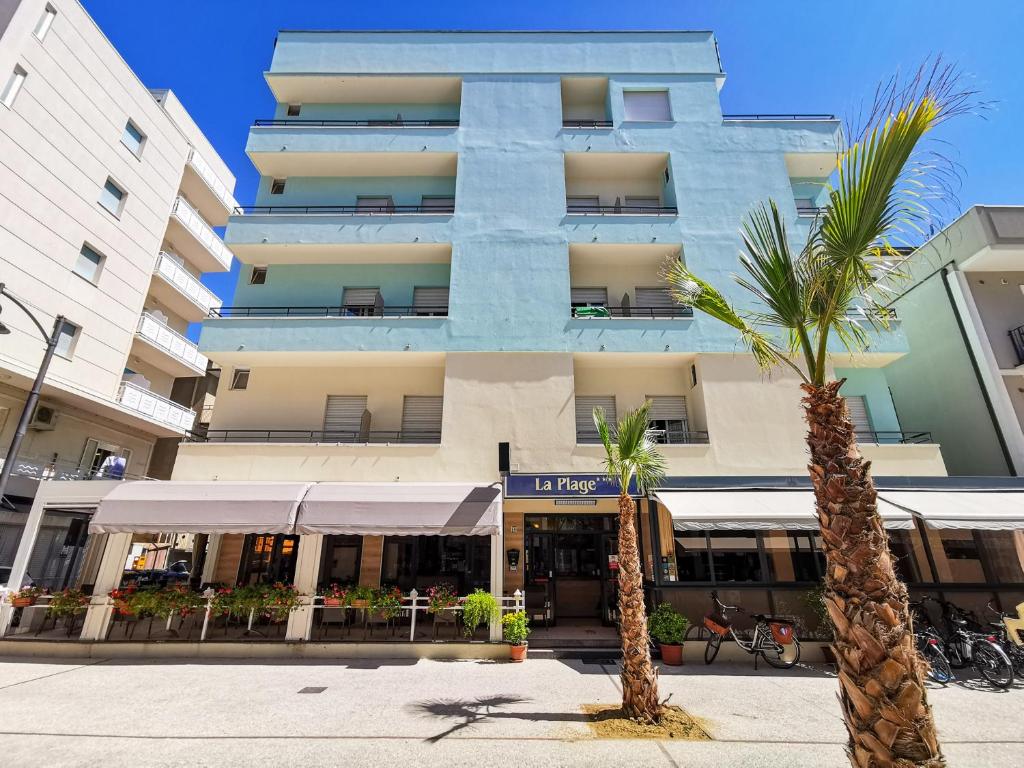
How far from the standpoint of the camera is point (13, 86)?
18.3 meters

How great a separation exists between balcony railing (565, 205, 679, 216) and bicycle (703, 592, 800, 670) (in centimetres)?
1329

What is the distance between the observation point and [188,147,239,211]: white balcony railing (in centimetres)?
2828

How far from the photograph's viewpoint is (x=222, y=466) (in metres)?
14.1

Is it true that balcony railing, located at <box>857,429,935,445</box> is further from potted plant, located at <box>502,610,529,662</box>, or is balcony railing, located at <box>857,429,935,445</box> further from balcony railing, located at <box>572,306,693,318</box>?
potted plant, located at <box>502,610,529,662</box>

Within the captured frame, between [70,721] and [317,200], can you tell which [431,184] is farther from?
[70,721]

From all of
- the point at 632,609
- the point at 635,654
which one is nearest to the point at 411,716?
the point at 635,654

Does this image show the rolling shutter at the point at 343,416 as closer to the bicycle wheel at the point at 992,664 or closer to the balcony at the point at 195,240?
the bicycle wheel at the point at 992,664

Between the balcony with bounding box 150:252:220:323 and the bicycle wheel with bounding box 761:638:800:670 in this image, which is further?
the balcony with bounding box 150:252:220:323

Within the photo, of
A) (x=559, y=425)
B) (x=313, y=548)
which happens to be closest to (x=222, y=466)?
(x=313, y=548)

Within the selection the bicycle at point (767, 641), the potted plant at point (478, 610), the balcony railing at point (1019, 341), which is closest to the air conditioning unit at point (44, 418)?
the potted plant at point (478, 610)

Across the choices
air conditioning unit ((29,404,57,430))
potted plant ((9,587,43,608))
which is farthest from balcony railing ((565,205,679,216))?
air conditioning unit ((29,404,57,430))

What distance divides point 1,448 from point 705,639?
25661mm

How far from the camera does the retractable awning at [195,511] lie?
11.5 metres

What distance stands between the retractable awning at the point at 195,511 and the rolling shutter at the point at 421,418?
4.13 meters
